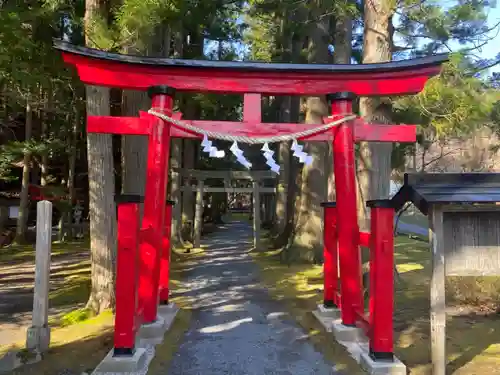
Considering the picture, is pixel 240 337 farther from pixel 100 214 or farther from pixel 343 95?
pixel 343 95

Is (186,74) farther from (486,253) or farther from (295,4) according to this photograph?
(295,4)

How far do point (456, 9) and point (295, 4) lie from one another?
120 inches

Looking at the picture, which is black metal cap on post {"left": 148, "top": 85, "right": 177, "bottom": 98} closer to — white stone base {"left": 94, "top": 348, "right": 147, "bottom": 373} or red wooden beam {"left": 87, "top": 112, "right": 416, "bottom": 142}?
red wooden beam {"left": 87, "top": 112, "right": 416, "bottom": 142}

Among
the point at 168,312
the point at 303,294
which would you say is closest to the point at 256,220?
the point at 303,294

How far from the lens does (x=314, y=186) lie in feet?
39.9

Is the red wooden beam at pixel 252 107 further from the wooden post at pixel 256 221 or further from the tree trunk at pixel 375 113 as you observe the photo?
the wooden post at pixel 256 221

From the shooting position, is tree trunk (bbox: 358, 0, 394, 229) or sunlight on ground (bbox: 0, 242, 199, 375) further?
tree trunk (bbox: 358, 0, 394, 229)

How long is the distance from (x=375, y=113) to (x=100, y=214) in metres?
4.57

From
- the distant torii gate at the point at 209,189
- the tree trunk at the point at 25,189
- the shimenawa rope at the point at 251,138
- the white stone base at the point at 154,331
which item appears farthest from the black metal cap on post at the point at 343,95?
the tree trunk at the point at 25,189

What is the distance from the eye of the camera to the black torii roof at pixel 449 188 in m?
3.90

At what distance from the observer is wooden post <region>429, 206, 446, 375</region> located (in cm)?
407

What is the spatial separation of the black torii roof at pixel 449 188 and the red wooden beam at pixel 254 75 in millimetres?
1706

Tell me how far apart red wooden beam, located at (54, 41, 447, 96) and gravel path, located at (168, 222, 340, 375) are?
304 cm

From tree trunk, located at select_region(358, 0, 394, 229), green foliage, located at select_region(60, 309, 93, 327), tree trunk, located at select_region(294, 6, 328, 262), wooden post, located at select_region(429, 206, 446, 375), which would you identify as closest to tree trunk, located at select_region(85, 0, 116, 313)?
green foliage, located at select_region(60, 309, 93, 327)
